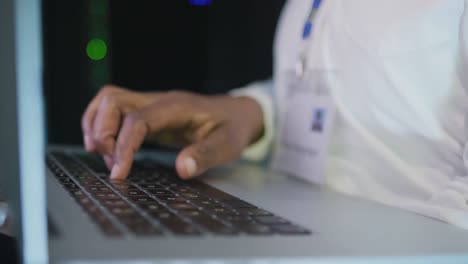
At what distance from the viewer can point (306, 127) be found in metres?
0.80

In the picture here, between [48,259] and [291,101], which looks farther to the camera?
[291,101]

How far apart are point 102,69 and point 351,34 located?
88 centimetres

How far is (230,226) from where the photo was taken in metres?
0.39

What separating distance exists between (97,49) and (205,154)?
2.66ft

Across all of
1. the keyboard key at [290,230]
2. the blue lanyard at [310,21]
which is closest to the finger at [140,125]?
the blue lanyard at [310,21]

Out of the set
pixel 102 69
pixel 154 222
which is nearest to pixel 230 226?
pixel 154 222

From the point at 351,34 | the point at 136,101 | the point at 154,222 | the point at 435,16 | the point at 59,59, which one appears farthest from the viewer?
the point at 59,59

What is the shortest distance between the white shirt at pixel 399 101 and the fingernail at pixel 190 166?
19 cm

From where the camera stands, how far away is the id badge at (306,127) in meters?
0.74

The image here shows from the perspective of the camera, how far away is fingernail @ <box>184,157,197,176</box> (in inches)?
26.5

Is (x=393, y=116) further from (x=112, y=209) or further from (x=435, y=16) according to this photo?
(x=112, y=209)

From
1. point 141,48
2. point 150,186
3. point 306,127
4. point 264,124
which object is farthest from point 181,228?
point 141,48

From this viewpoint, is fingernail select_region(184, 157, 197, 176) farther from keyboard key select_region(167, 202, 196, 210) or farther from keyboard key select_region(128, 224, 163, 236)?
keyboard key select_region(128, 224, 163, 236)

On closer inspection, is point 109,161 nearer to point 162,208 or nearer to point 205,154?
point 205,154
